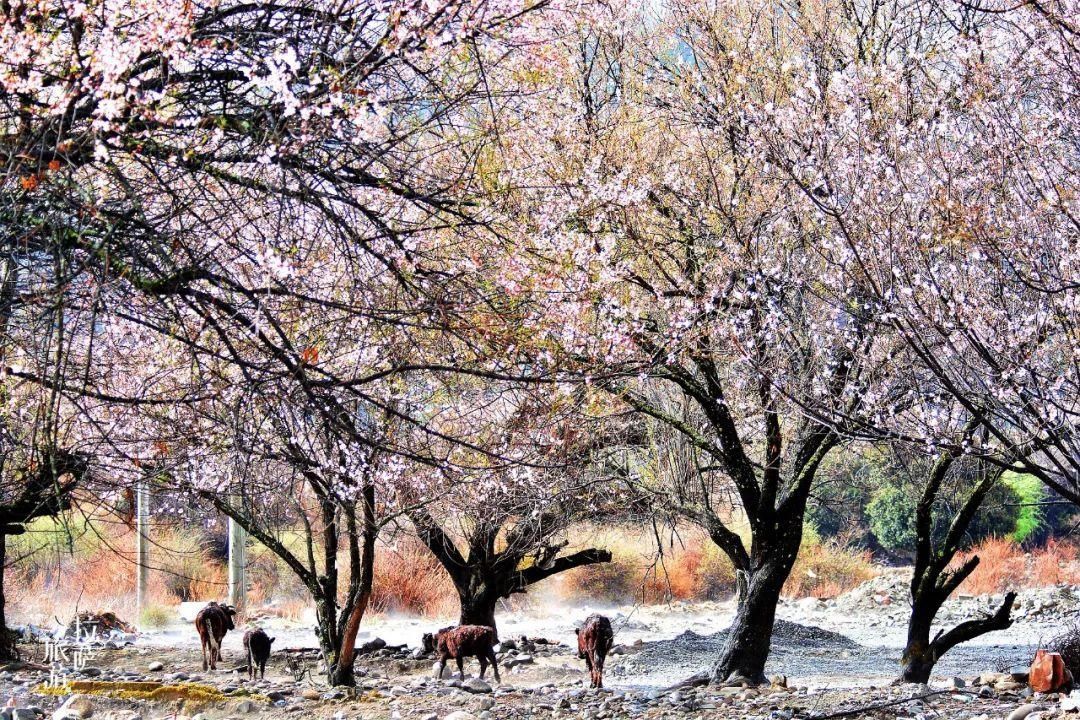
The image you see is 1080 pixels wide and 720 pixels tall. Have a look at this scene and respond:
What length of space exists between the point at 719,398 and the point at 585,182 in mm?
2186

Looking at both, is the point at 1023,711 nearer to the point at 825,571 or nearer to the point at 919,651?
the point at 919,651

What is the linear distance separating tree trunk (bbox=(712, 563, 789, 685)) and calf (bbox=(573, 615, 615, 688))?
114 centimetres

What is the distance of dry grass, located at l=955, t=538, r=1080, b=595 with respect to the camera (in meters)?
24.6

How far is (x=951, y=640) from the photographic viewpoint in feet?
36.9

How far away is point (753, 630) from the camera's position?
35.0 ft

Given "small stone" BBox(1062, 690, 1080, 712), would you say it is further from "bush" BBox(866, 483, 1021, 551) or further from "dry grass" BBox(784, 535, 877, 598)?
"bush" BBox(866, 483, 1021, 551)

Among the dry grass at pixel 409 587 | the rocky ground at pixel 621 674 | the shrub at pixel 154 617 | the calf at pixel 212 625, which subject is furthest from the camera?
the dry grass at pixel 409 587

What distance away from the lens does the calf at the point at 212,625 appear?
12.6 meters

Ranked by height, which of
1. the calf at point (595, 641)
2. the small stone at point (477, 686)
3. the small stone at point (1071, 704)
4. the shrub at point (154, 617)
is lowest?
the small stone at point (1071, 704)

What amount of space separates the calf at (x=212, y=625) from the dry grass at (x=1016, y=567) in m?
16.9

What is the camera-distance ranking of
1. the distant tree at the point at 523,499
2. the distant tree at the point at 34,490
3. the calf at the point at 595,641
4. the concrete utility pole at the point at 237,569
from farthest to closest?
the concrete utility pole at the point at 237,569 < the calf at the point at 595,641 < the distant tree at the point at 523,499 < the distant tree at the point at 34,490

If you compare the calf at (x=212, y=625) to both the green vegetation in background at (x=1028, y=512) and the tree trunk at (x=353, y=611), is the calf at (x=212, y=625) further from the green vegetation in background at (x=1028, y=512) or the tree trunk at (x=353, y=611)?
the green vegetation in background at (x=1028, y=512)

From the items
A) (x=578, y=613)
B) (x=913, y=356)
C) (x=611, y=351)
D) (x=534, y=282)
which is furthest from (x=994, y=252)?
(x=578, y=613)

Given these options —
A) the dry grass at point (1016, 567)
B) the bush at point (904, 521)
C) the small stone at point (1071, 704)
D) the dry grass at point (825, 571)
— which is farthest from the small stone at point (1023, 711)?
the bush at point (904, 521)
